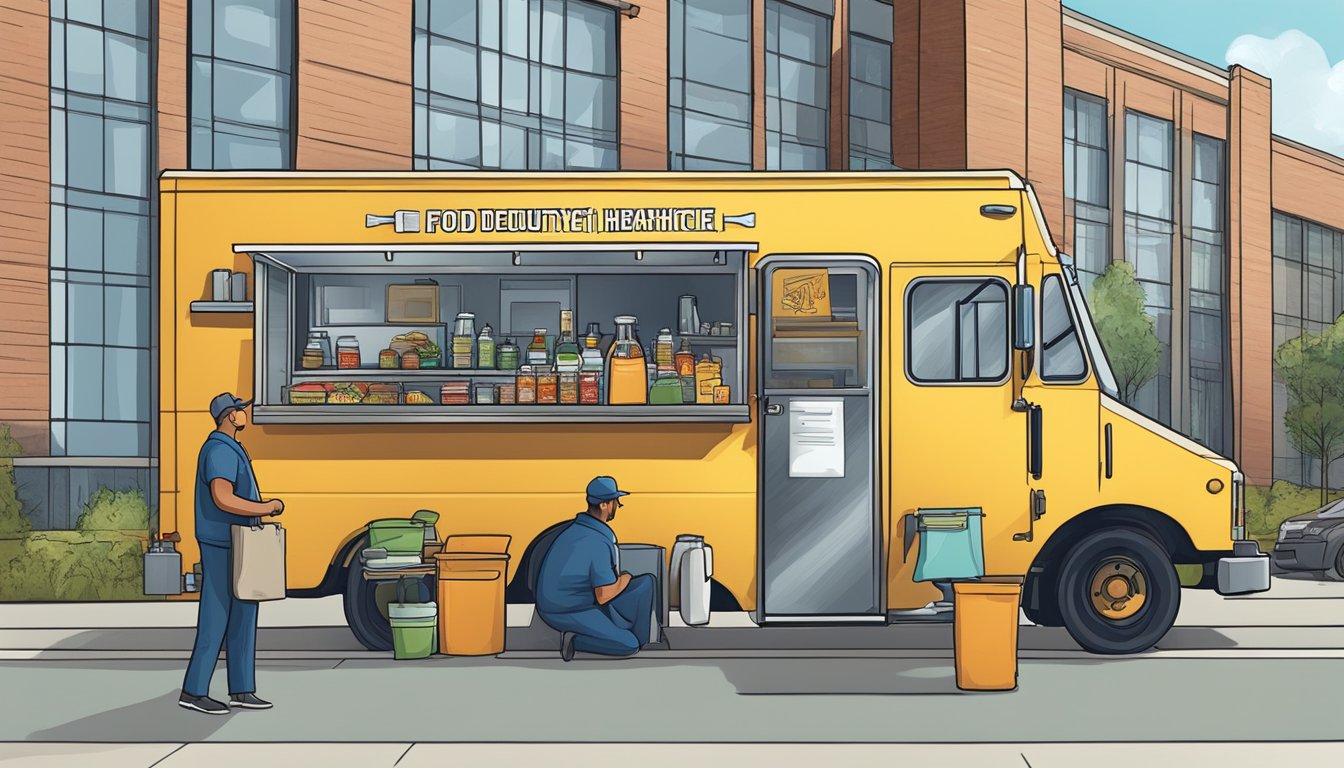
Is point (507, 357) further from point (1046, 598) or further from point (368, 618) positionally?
point (1046, 598)

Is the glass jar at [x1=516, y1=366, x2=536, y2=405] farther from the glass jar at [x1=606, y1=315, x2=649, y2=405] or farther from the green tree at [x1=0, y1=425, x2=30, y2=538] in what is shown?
the green tree at [x1=0, y1=425, x2=30, y2=538]

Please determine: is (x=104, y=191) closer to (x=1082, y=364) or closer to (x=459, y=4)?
(x=459, y=4)

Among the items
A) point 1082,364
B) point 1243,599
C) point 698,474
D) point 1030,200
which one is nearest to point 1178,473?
point 1082,364

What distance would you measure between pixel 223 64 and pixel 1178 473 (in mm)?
15483

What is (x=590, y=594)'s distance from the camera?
29.2ft

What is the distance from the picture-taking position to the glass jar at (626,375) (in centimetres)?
952

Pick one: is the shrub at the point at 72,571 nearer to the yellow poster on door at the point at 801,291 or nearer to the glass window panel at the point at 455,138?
the glass window panel at the point at 455,138

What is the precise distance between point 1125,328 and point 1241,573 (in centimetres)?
2040

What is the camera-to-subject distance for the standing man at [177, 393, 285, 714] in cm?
729

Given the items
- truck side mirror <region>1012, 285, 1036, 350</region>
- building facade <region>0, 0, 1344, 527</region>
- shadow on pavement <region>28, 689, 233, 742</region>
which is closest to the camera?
shadow on pavement <region>28, 689, 233, 742</region>

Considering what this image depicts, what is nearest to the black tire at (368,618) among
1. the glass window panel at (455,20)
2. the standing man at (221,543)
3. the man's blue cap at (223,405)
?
the standing man at (221,543)

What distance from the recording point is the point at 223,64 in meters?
19.2

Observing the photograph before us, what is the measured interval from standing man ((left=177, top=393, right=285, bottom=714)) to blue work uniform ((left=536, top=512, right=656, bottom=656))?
2.11 m

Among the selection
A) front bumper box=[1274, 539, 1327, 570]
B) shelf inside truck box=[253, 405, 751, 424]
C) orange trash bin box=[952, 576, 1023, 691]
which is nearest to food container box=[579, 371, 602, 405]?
shelf inside truck box=[253, 405, 751, 424]
